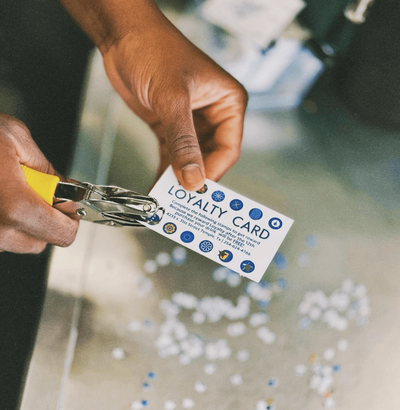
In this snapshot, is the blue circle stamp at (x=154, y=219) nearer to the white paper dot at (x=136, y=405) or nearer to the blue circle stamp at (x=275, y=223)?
the blue circle stamp at (x=275, y=223)

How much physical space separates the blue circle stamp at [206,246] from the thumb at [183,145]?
0.26 ft

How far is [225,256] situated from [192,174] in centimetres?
13

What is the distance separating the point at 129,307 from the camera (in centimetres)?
70

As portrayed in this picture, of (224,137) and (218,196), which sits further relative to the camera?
(224,137)

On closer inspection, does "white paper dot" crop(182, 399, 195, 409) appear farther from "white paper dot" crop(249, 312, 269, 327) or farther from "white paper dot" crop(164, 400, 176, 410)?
"white paper dot" crop(249, 312, 269, 327)

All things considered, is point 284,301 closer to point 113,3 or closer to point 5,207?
point 5,207

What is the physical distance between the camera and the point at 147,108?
2.40 ft

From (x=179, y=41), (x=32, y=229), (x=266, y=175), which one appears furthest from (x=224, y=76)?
(x=32, y=229)

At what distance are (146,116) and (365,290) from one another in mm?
531

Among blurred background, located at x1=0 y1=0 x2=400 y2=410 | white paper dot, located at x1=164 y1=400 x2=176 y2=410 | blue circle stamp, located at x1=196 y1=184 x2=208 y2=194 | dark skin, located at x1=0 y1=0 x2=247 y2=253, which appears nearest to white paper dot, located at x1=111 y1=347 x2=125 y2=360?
blurred background, located at x1=0 y1=0 x2=400 y2=410

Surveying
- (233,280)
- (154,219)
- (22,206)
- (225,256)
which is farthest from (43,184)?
(233,280)

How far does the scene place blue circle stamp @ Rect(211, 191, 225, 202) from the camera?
58 cm

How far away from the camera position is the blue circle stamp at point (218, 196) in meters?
0.58

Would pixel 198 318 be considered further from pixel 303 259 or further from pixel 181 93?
pixel 181 93
